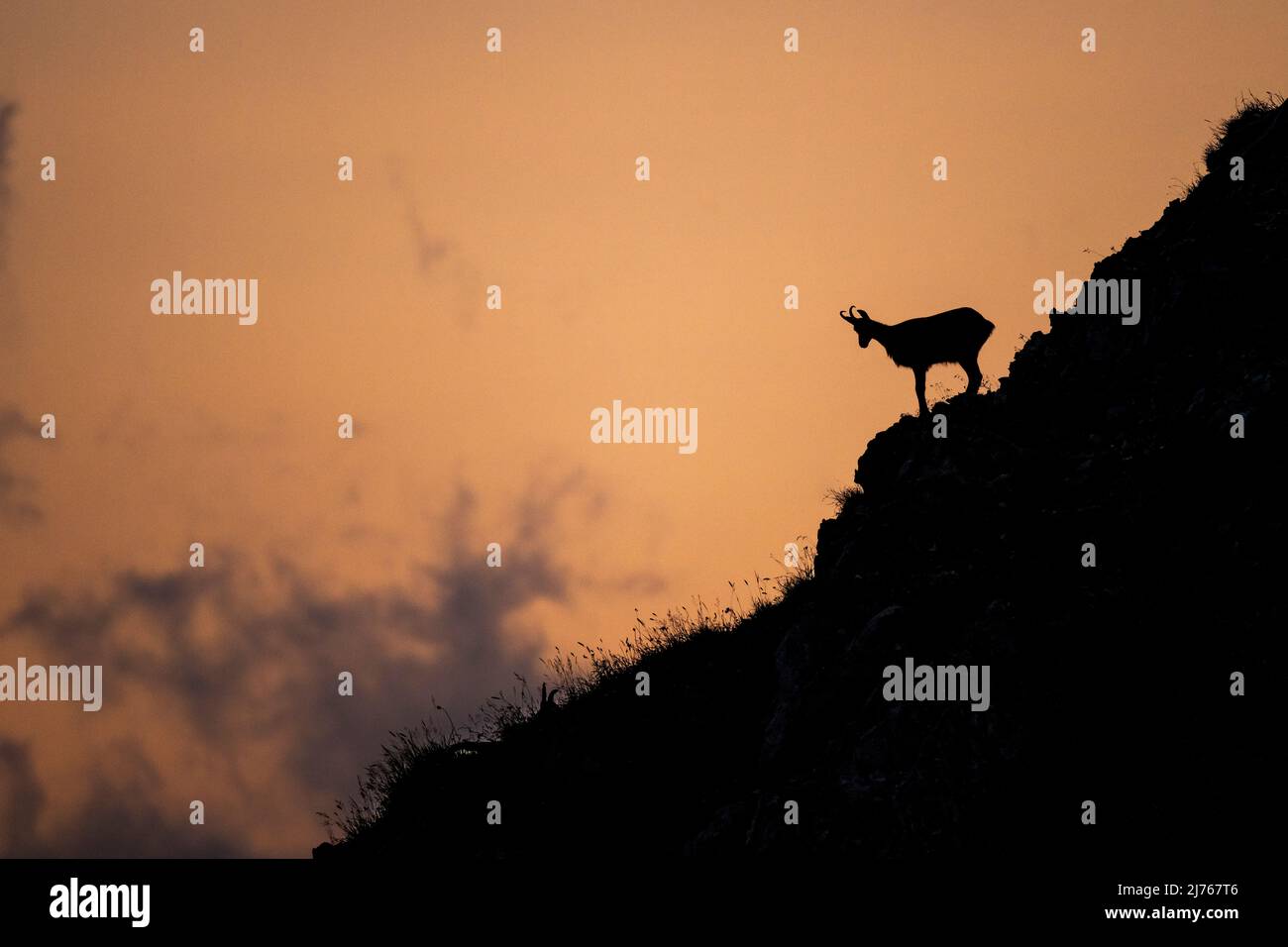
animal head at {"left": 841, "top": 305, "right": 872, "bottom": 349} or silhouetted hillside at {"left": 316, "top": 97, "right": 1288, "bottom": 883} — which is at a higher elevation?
animal head at {"left": 841, "top": 305, "right": 872, "bottom": 349}

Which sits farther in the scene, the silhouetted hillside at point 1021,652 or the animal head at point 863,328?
the animal head at point 863,328

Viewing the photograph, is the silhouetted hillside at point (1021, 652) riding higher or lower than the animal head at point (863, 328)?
lower

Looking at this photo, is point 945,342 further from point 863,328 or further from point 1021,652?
point 1021,652

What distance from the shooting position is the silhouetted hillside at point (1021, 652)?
509 inches

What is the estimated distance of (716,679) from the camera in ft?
66.6

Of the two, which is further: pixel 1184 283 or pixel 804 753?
pixel 1184 283

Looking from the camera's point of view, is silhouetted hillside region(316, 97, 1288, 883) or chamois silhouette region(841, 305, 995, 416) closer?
silhouetted hillside region(316, 97, 1288, 883)

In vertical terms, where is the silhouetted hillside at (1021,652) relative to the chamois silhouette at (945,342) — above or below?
below

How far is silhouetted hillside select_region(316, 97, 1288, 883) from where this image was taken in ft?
42.4

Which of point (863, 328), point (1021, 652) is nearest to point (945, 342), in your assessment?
point (863, 328)

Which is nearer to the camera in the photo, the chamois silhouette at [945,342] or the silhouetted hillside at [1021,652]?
the silhouetted hillside at [1021,652]

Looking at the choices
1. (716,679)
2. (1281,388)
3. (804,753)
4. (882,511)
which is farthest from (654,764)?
(1281,388)
